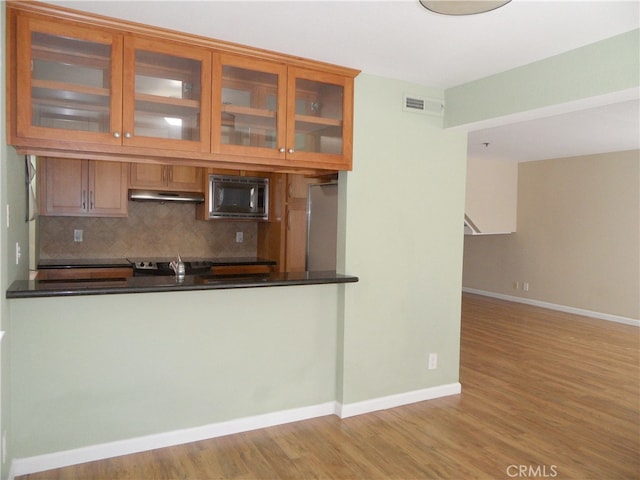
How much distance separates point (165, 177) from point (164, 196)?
21cm

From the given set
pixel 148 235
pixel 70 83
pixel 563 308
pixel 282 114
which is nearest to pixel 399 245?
pixel 282 114

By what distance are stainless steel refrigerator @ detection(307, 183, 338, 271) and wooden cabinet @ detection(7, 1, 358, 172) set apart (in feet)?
3.94

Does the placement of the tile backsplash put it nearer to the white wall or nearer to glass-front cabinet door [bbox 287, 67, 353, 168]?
glass-front cabinet door [bbox 287, 67, 353, 168]

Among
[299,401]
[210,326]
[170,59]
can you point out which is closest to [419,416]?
[299,401]

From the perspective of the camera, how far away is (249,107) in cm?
284

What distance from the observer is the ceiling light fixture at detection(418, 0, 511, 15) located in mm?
1964

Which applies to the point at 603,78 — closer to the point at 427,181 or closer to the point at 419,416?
the point at 427,181

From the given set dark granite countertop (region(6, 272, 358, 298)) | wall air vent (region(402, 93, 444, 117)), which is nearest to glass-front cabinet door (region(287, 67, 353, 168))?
wall air vent (region(402, 93, 444, 117))

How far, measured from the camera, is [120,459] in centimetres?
265

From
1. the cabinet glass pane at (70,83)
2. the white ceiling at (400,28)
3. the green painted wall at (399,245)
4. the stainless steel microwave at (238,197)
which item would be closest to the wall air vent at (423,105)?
the green painted wall at (399,245)

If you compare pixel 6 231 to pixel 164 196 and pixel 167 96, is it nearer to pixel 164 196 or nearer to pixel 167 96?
pixel 167 96

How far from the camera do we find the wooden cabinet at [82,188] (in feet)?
14.8

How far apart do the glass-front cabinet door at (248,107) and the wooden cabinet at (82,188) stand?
2.48 metres

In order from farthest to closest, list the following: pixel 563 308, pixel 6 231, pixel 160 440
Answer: pixel 563 308 → pixel 160 440 → pixel 6 231
